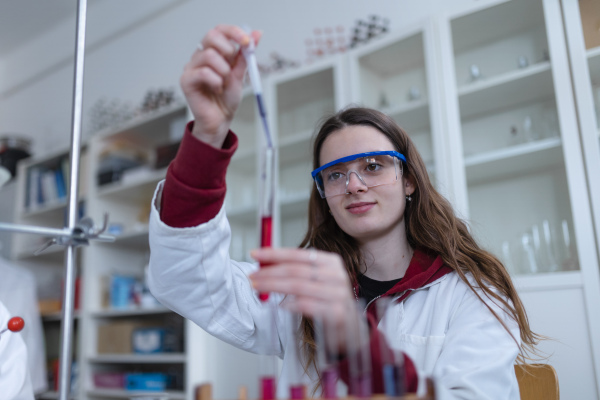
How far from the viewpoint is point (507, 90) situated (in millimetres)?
2088

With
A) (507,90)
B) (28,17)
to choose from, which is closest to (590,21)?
(507,90)

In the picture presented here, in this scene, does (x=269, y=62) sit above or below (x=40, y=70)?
below

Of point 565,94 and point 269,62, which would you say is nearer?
point 565,94

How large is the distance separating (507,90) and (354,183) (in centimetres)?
127

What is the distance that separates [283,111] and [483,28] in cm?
102

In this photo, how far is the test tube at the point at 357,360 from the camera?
45cm

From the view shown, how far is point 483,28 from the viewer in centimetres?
217

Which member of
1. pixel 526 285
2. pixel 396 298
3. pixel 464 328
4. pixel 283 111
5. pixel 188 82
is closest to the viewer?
pixel 188 82

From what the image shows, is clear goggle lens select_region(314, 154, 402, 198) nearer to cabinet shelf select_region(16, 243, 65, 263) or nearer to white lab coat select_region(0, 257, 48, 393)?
white lab coat select_region(0, 257, 48, 393)

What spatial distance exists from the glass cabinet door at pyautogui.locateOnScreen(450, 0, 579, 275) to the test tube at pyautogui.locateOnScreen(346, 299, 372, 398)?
1.58 metres

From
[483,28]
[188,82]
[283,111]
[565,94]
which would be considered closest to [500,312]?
[188,82]

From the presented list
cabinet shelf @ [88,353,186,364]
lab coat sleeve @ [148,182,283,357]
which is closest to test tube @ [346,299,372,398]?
lab coat sleeve @ [148,182,283,357]

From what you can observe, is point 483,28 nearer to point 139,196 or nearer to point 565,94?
point 565,94

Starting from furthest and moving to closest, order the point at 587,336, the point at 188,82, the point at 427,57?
the point at 427,57, the point at 587,336, the point at 188,82
